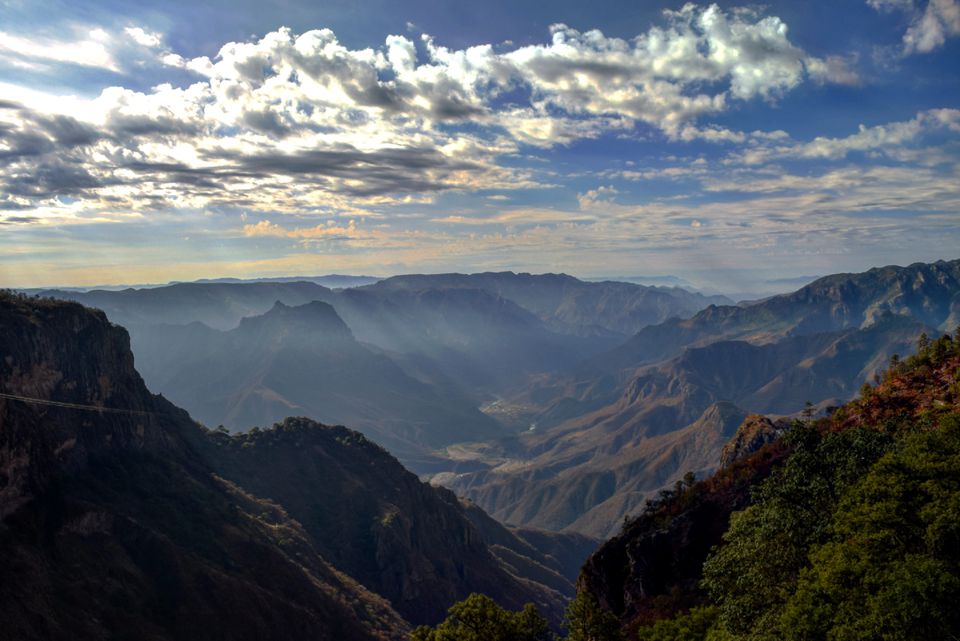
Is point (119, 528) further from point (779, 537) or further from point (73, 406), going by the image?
point (779, 537)

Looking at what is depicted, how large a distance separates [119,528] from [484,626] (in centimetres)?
11989

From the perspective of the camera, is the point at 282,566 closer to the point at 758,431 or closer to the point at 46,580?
the point at 46,580

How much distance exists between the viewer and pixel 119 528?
5049 inches

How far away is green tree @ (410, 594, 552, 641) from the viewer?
4122cm

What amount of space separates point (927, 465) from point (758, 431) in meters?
107

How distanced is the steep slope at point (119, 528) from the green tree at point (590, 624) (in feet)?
299

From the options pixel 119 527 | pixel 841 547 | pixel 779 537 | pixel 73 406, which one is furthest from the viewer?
pixel 73 406

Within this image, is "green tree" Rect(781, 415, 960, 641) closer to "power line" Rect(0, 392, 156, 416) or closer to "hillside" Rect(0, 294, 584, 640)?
"hillside" Rect(0, 294, 584, 640)

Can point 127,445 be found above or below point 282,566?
above

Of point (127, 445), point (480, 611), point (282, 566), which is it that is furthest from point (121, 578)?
point (480, 611)

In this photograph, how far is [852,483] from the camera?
52.8 metres

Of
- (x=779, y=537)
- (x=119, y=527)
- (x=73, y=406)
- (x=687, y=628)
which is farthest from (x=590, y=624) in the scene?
(x=73, y=406)

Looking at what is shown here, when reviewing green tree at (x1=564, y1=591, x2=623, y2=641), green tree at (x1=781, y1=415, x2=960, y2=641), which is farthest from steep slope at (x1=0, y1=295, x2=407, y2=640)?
green tree at (x1=781, y1=415, x2=960, y2=641)

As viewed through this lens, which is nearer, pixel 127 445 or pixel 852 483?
pixel 852 483
